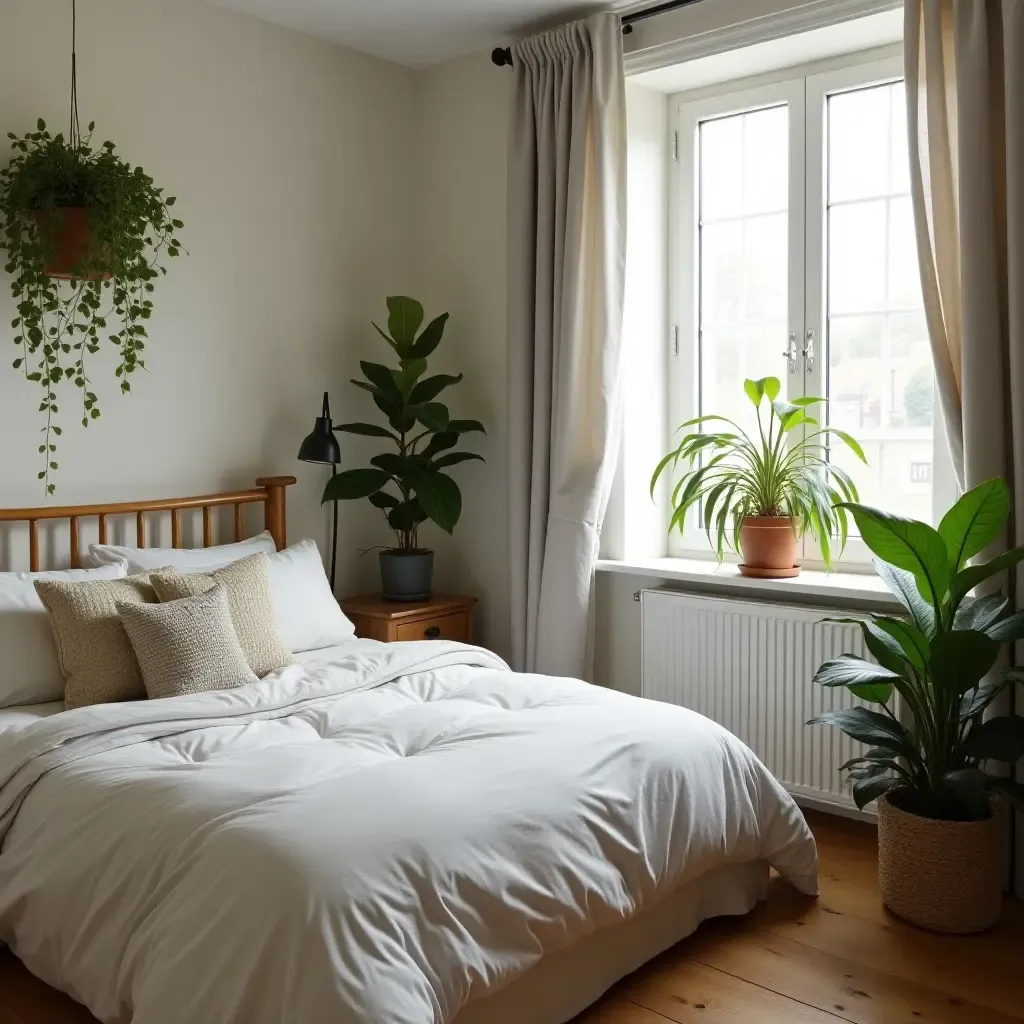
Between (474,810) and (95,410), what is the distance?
5.89 ft

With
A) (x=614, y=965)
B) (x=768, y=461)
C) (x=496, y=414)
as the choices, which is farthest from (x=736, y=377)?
(x=614, y=965)

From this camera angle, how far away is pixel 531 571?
3729 mm

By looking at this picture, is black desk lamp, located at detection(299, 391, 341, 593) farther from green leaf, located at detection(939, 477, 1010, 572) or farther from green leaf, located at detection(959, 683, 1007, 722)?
green leaf, located at detection(959, 683, 1007, 722)

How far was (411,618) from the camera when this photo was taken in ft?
12.1

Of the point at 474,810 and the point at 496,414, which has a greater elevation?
the point at 496,414

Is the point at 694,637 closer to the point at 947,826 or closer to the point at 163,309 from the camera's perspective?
the point at 947,826

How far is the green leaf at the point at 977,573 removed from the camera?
2.50 metres

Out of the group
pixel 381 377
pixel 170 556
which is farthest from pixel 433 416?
pixel 170 556

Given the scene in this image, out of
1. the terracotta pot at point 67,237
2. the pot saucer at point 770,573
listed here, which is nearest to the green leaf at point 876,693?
the pot saucer at point 770,573

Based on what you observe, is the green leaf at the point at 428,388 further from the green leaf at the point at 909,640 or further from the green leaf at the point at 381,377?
the green leaf at the point at 909,640

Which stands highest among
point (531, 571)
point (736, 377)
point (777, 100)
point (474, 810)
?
point (777, 100)

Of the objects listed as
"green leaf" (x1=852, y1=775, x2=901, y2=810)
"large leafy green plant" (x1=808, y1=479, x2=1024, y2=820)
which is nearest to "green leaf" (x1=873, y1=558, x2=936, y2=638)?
"large leafy green plant" (x1=808, y1=479, x2=1024, y2=820)

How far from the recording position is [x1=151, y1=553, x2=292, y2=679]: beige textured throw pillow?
287cm

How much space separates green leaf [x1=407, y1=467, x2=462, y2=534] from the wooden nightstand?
0.29 m
